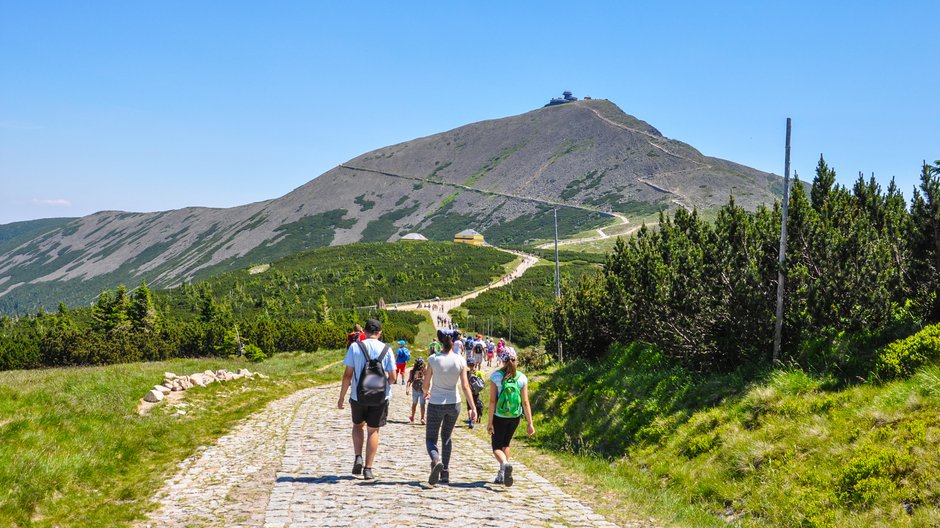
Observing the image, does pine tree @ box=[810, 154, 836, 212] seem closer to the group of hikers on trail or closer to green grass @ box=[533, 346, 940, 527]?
green grass @ box=[533, 346, 940, 527]

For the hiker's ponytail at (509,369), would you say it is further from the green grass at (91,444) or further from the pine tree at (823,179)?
the pine tree at (823,179)

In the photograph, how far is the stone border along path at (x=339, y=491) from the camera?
8.02 metres

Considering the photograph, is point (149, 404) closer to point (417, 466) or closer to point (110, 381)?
point (110, 381)

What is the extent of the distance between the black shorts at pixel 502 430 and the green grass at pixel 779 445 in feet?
7.70

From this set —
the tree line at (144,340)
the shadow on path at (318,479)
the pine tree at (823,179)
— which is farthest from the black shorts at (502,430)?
the tree line at (144,340)

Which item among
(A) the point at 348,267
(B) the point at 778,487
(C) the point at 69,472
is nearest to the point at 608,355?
(B) the point at 778,487

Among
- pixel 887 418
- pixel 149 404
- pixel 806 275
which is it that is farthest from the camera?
pixel 149 404

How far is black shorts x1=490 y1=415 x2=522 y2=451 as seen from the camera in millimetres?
10172

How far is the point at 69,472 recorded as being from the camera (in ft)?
31.6

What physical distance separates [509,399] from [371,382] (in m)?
2.08

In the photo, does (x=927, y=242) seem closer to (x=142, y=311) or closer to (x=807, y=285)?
(x=807, y=285)

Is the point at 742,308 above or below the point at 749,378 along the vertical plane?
above

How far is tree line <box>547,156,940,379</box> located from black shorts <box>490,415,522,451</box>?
230 inches

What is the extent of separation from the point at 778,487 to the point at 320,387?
2279 centimetres
